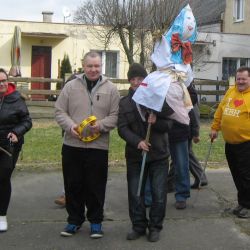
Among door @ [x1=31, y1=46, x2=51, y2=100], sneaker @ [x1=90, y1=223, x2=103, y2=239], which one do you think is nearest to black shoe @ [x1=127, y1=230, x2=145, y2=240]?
sneaker @ [x1=90, y1=223, x2=103, y2=239]

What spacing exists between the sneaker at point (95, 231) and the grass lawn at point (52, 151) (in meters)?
3.27

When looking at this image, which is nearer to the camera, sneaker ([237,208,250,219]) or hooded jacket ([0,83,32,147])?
hooded jacket ([0,83,32,147])

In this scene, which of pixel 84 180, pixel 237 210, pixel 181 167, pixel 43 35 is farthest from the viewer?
pixel 43 35

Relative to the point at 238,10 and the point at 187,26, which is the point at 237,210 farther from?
the point at 238,10

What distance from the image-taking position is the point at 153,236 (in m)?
5.16

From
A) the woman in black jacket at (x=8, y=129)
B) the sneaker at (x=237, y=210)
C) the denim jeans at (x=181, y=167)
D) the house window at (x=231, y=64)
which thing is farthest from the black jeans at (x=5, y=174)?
the house window at (x=231, y=64)

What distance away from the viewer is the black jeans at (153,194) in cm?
514

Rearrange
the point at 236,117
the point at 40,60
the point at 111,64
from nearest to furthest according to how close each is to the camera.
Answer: the point at 236,117 → the point at 40,60 → the point at 111,64

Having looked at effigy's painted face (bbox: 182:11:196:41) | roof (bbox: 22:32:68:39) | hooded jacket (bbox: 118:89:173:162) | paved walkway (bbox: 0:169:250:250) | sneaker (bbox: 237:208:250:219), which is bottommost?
paved walkway (bbox: 0:169:250:250)

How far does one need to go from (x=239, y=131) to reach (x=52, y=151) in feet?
15.3

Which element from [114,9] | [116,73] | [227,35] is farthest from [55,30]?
[227,35]

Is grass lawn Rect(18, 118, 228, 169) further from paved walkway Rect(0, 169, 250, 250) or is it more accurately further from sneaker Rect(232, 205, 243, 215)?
sneaker Rect(232, 205, 243, 215)

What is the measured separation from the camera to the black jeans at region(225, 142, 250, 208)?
5.91 meters

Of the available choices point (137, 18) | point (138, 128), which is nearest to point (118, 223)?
point (138, 128)
